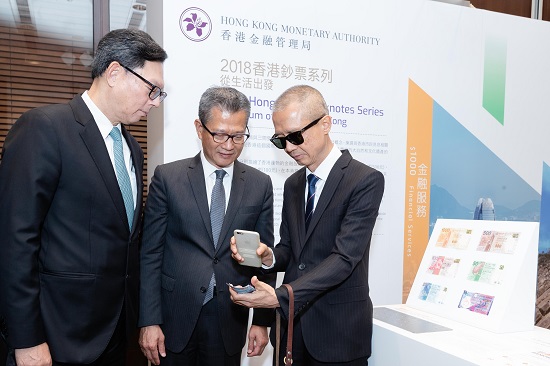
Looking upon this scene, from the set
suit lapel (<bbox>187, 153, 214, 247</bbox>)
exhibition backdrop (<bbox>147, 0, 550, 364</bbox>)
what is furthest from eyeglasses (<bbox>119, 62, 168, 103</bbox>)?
exhibition backdrop (<bbox>147, 0, 550, 364</bbox>)

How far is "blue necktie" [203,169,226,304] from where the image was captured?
2.21 metres

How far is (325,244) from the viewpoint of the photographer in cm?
205

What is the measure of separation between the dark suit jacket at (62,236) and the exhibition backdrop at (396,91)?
143 cm

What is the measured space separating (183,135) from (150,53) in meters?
1.39

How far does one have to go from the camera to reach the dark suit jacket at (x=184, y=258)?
216 centimetres

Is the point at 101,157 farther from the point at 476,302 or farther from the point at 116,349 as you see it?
the point at 476,302

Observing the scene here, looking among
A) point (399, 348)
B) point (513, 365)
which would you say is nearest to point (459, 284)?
point (399, 348)

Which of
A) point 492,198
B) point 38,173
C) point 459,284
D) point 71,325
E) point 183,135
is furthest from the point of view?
point 492,198

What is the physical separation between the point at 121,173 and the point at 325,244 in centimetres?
86

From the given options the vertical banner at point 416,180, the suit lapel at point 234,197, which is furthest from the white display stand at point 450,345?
the vertical banner at point 416,180

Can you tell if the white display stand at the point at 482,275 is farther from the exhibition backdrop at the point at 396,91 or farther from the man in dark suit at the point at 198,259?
the exhibition backdrop at the point at 396,91

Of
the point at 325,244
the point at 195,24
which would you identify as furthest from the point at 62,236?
the point at 195,24

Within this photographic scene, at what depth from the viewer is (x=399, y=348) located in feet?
6.60

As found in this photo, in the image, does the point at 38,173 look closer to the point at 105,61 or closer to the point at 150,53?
the point at 105,61
